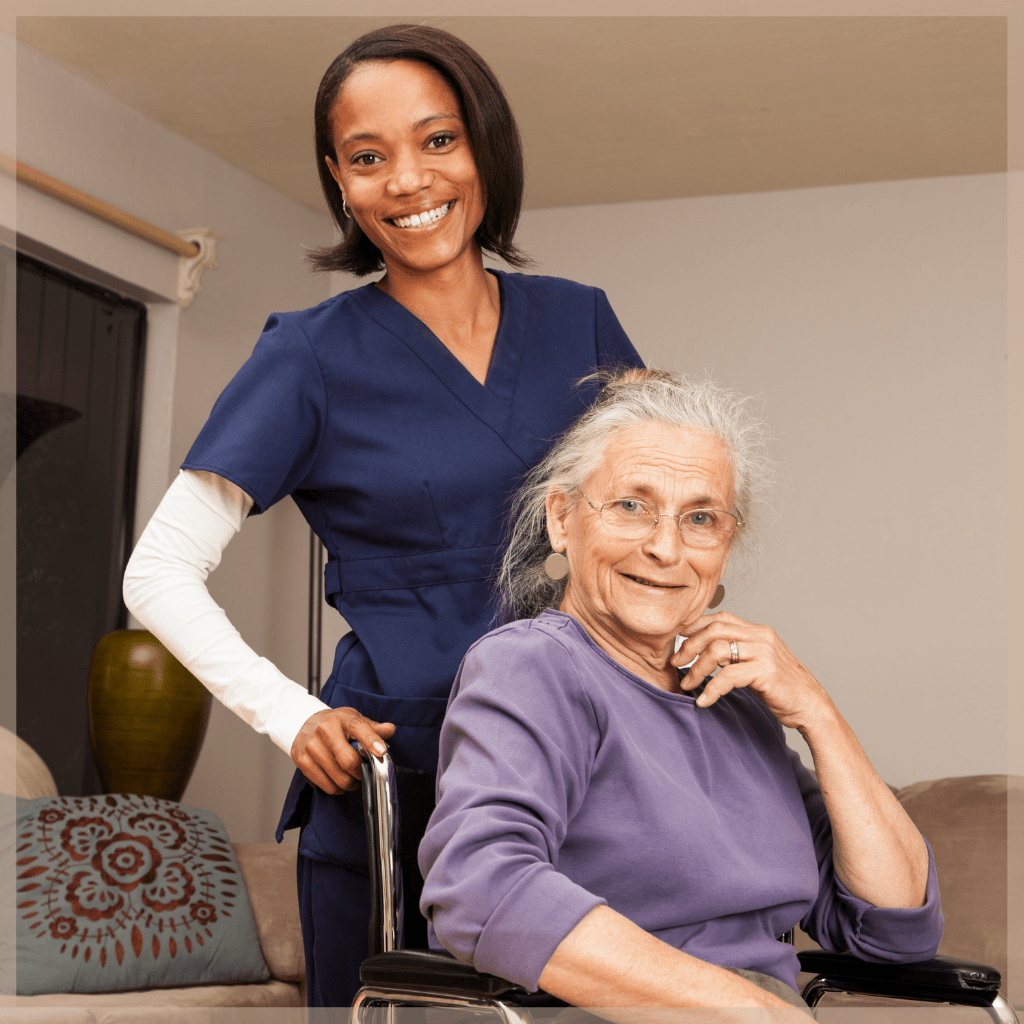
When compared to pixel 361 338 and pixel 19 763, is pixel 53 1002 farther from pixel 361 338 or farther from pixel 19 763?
pixel 361 338

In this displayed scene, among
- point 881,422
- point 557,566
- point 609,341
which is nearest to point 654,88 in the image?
point 881,422

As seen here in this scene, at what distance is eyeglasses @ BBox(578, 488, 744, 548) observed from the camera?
4.47ft

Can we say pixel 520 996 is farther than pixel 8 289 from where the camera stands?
No

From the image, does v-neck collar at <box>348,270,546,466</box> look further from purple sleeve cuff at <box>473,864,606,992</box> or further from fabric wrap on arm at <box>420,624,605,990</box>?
purple sleeve cuff at <box>473,864,606,992</box>

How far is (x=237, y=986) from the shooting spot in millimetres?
2795

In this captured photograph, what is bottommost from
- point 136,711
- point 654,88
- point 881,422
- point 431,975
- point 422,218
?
point 431,975

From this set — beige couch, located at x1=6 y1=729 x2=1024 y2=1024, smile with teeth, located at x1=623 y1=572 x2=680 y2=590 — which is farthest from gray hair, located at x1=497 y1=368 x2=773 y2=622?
beige couch, located at x1=6 y1=729 x2=1024 y2=1024

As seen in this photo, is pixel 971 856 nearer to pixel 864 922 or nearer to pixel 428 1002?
pixel 864 922

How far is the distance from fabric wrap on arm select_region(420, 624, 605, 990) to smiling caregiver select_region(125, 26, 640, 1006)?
255mm

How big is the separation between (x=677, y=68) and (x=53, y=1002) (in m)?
3.07

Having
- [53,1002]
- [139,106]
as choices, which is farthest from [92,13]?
[53,1002]

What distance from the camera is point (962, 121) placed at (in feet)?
13.0

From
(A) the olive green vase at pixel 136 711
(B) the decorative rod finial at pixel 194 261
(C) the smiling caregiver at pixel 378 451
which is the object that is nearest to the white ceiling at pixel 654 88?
(B) the decorative rod finial at pixel 194 261

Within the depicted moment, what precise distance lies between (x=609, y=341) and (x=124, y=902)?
6.00 feet
